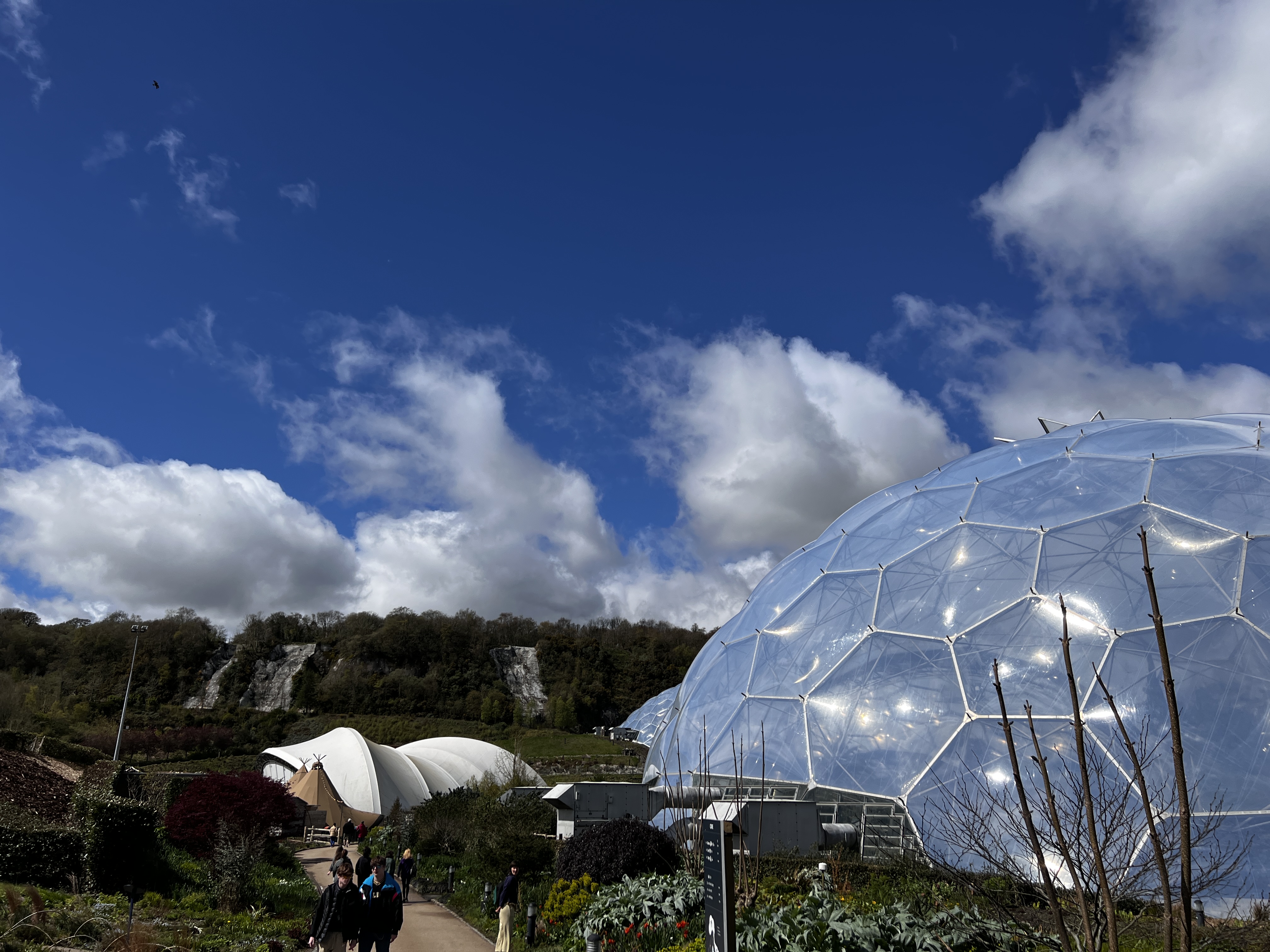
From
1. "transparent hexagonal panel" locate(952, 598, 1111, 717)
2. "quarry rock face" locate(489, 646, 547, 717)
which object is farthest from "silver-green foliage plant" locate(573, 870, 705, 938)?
"quarry rock face" locate(489, 646, 547, 717)

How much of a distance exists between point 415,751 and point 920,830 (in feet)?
126

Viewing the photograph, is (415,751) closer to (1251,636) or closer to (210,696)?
(1251,636)

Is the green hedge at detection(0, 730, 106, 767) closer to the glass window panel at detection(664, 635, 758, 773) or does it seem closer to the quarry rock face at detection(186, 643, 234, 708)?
the glass window panel at detection(664, 635, 758, 773)

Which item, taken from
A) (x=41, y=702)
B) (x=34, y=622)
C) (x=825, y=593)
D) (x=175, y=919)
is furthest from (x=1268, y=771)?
(x=34, y=622)

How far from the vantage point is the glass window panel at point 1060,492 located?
1452 cm

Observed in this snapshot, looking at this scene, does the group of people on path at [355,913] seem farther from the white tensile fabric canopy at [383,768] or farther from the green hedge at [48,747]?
the green hedge at [48,747]

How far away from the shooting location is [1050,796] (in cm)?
379

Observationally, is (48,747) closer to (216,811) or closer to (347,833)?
(347,833)

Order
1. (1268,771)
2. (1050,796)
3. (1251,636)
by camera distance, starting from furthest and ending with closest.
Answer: (1251,636) < (1268,771) < (1050,796)

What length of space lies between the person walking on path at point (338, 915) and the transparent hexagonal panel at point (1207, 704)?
9.89 meters

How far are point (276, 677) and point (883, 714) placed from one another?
88273 millimetres

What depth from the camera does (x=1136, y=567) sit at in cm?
1298

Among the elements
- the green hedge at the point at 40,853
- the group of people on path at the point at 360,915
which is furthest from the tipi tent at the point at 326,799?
the group of people on path at the point at 360,915

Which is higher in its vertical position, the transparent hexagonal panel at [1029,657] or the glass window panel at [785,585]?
the glass window panel at [785,585]
